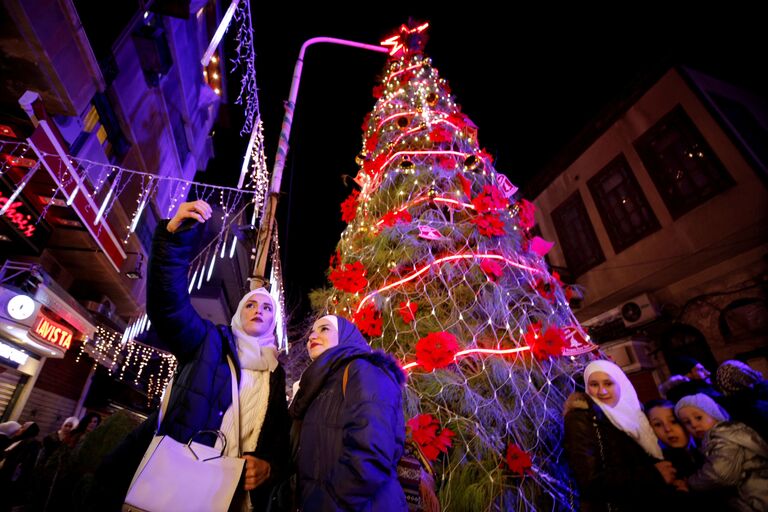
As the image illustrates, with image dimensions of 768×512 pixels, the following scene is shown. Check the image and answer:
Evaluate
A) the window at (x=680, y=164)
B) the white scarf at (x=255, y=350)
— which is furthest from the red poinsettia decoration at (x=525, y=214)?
the window at (x=680, y=164)

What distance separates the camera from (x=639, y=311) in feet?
28.9

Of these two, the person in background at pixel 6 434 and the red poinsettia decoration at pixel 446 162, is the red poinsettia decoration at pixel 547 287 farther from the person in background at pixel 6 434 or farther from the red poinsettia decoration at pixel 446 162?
the person in background at pixel 6 434

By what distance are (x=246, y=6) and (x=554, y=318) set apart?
6.02m

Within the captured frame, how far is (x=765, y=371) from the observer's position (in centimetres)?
652

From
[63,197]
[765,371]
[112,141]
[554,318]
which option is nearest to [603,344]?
[765,371]

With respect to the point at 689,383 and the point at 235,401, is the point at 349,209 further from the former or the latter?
the point at 689,383

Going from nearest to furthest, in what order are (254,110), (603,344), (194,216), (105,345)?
(194,216), (254,110), (603,344), (105,345)

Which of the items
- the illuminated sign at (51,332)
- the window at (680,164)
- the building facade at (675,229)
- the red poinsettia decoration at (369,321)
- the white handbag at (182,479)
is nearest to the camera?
the white handbag at (182,479)

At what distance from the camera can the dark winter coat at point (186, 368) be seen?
68.4 inches

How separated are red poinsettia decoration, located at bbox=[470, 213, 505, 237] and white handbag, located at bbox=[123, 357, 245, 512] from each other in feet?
10.1

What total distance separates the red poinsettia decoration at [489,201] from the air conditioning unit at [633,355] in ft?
21.5

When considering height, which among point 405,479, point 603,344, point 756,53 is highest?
point 756,53

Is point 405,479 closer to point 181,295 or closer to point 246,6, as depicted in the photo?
point 181,295

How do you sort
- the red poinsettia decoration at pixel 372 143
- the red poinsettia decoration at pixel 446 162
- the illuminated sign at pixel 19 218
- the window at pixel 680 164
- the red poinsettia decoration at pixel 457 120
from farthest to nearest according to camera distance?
the window at pixel 680 164 < the illuminated sign at pixel 19 218 < the red poinsettia decoration at pixel 372 143 < the red poinsettia decoration at pixel 457 120 < the red poinsettia decoration at pixel 446 162
